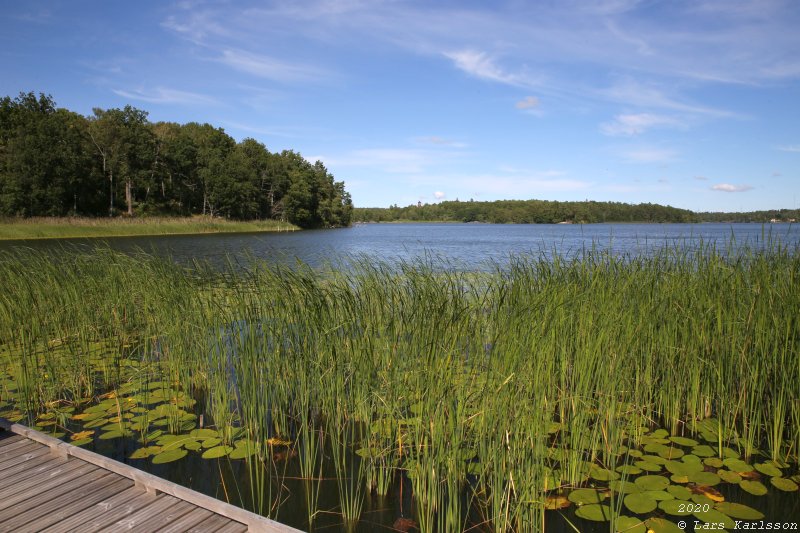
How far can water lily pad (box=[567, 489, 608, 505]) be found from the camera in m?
3.68

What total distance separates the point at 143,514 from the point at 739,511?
4.12 meters

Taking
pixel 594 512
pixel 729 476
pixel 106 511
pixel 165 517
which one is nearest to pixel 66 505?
pixel 106 511

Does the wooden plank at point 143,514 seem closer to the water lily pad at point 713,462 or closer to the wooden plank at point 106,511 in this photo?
the wooden plank at point 106,511

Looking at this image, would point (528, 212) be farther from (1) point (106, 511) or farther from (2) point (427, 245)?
(1) point (106, 511)

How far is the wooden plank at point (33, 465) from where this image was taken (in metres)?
3.73

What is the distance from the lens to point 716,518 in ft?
11.5

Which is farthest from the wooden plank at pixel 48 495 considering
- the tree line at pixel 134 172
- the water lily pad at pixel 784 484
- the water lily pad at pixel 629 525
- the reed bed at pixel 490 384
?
the tree line at pixel 134 172

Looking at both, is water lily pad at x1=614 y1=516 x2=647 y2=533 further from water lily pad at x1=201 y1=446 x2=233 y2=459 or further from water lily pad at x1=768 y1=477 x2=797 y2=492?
water lily pad at x1=201 y1=446 x2=233 y2=459

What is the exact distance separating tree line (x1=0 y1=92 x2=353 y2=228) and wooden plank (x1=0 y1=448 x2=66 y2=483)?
47589 millimetres

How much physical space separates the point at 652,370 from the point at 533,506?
2.74m

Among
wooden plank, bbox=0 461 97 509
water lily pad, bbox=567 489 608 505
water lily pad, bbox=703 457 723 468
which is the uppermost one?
wooden plank, bbox=0 461 97 509

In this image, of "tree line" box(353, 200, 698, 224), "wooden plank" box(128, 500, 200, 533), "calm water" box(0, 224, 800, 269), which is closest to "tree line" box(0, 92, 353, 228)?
"calm water" box(0, 224, 800, 269)

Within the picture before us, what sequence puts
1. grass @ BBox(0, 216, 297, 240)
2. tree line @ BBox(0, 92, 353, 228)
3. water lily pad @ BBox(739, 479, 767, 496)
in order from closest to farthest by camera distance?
water lily pad @ BBox(739, 479, 767, 496), grass @ BBox(0, 216, 297, 240), tree line @ BBox(0, 92, 353, 228)

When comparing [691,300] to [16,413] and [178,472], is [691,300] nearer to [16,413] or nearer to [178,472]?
[178,472]
